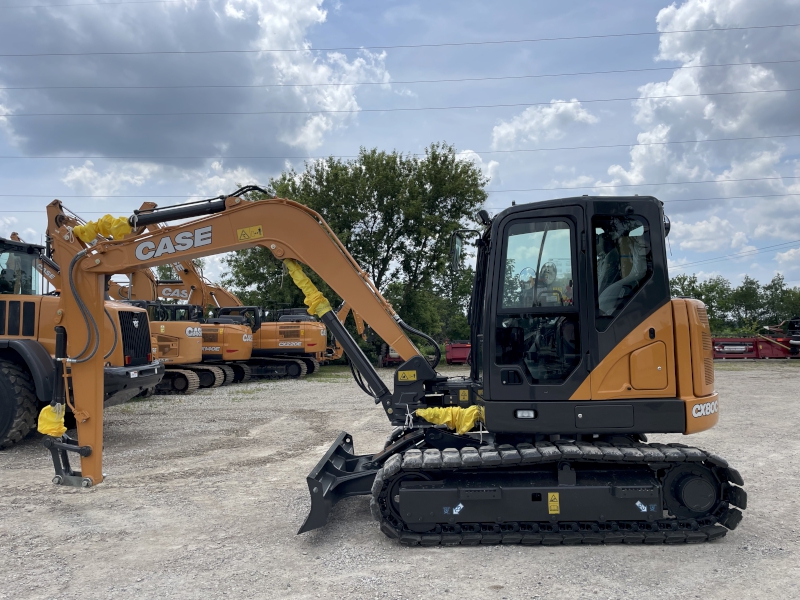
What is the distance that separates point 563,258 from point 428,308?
1007 inches

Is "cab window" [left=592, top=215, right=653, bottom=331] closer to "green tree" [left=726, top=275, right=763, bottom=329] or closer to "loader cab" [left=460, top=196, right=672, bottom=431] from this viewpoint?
"loader cab" [left=460, top=196, right=672, bottom=431]


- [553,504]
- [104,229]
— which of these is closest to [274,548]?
[553,504]

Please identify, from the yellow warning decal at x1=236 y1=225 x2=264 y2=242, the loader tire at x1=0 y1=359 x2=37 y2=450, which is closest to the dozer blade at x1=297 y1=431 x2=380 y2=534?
the yellow warning decal at x1=236 y1=225 x2=264 y2=242

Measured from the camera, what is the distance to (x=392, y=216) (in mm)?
30641

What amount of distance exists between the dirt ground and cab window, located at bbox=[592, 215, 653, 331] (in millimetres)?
1983

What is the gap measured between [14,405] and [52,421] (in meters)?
3.37

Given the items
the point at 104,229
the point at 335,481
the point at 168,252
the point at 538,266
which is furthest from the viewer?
the point at 104,229

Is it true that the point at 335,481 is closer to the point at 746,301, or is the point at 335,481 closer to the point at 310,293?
the point at 310,293

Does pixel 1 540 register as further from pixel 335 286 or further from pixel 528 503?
pixel 528 503

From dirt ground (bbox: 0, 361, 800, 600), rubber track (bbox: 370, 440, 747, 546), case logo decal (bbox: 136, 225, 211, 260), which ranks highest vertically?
case logo decal (bbox: 136, 225, 211, 260)

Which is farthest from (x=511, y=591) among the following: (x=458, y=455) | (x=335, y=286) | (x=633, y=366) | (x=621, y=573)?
(x=335, y=286)

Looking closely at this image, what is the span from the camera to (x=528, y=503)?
4.91 m

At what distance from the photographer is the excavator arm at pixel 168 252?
237 inches

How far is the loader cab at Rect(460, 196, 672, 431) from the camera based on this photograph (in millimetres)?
4977
